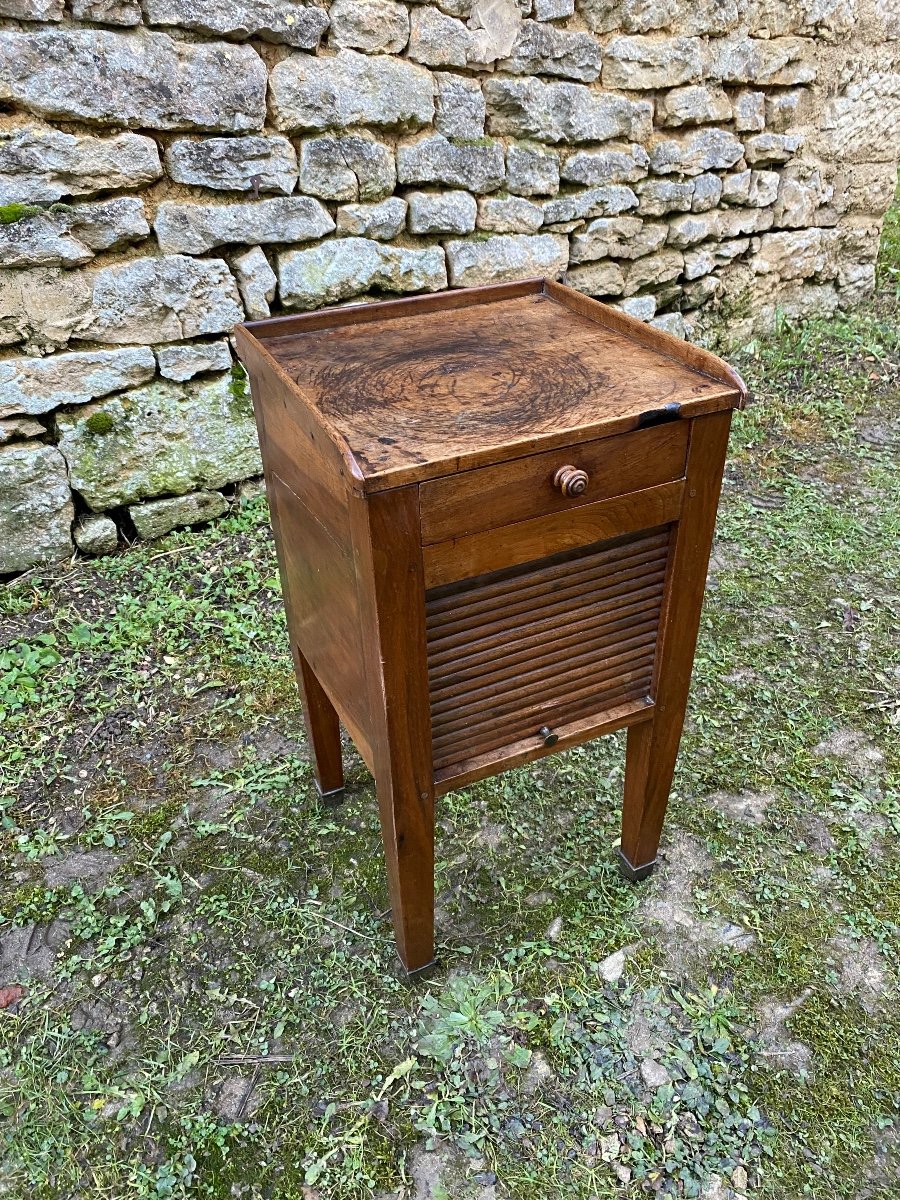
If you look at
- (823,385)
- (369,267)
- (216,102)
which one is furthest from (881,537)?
(216,102)

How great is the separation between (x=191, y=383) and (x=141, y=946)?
191 centimetres

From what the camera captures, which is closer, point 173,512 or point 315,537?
point 315,537

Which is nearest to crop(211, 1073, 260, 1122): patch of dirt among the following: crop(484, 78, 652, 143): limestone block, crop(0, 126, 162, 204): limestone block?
crop(0, 126, 162, 204): limestone block

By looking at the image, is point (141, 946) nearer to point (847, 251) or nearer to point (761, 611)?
point (761, 611)

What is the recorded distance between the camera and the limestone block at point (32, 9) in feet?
7.32

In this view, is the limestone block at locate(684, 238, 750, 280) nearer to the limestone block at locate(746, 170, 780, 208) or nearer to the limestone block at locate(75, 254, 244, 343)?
the limestone block at locate(746, 170, 780, 208)

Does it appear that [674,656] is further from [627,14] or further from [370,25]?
[627,14]

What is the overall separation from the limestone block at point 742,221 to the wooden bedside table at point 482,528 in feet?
9.12

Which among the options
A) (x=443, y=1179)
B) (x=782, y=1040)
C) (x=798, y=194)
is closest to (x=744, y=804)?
(x=782, y=1040)

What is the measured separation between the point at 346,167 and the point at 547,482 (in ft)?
6.88

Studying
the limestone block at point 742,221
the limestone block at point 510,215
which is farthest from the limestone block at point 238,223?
the limestone block at point 742,221

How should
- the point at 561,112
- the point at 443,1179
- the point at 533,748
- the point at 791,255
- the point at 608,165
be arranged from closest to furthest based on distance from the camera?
the point at 443,1179 → the point at 533,748 → the point at 561,112 → the point at 608,165 → the point at 791,255

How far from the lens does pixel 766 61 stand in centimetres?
380

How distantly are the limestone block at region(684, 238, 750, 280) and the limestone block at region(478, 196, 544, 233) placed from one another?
1.03 m
